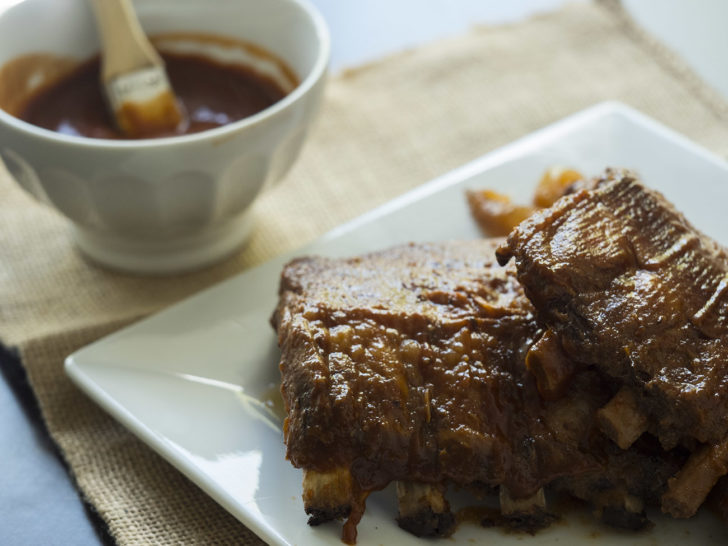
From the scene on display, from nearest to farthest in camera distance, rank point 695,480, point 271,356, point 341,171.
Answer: point 695,480 < point 271,356 < point 341,171

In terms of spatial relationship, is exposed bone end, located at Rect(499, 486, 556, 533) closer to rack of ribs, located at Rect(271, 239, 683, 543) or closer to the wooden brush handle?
rack of ribs, located at Rect(271, 239, 683, 543)

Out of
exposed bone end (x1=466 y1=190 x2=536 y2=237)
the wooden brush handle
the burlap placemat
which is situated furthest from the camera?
the wooden brush handle

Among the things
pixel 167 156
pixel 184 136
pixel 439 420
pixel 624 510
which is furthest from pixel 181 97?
pixel 624 510

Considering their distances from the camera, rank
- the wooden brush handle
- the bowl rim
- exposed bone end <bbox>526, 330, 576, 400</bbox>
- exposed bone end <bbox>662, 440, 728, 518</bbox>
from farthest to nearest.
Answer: the wooden brush handle < the bowl rim < exposed bone end <bbox>526, 330, 576, 400</bbox> < exposed bone end <bbox>662, 440, 728, 518</bbox>

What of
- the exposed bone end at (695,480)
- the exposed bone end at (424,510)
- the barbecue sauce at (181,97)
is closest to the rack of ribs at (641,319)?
the exposed bone end at (695,480)

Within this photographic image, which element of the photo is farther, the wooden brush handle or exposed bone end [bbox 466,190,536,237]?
the wooden brush handle

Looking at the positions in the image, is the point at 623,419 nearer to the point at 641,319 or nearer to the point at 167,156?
the point at 641,319

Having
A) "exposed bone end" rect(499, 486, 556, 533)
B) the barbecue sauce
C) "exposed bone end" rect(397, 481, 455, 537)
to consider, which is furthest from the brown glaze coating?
the barbecue sauce
